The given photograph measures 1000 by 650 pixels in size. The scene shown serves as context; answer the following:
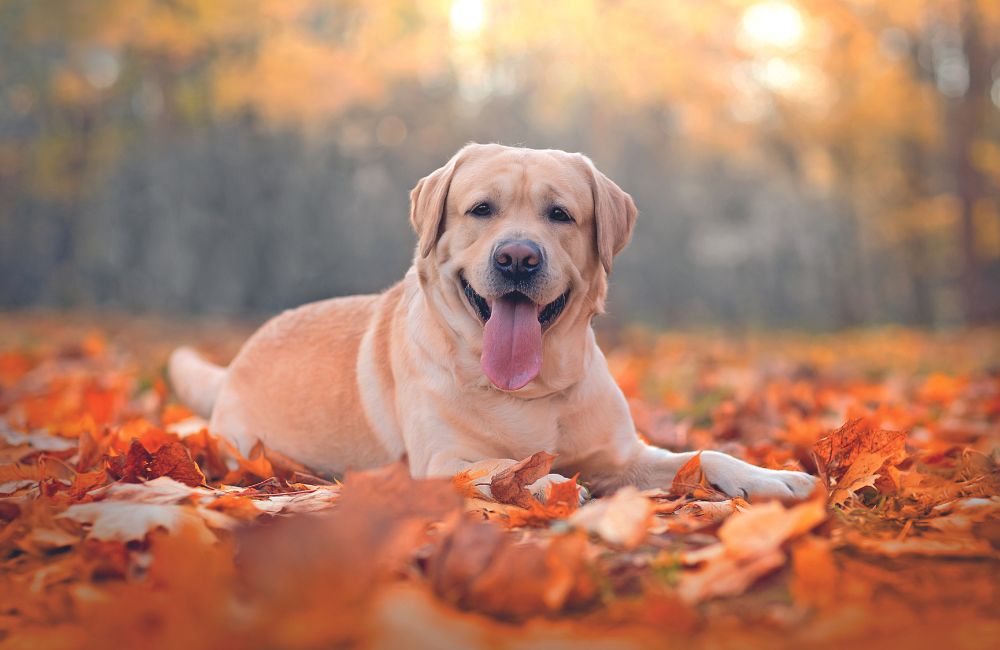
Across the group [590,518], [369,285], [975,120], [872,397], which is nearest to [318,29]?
[369,285]

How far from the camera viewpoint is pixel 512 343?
3080 mm

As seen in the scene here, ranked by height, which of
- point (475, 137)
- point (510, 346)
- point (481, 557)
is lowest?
point (481, 557)

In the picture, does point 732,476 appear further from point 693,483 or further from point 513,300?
Answer: point 513,300

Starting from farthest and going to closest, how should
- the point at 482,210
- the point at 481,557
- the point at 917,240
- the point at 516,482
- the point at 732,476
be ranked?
1. the point at 917,240
2. the point at 482,210
3. the point at 732,476
4. the point at 516,482
5. the point at 481,557

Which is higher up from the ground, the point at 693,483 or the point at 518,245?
the point at 518,245

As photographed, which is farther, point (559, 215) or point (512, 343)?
point (559, 215)

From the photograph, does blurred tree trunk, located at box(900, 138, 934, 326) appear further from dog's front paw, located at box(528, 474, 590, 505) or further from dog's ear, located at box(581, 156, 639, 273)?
dog's front paw, located at box(528, 474, 590, 505)

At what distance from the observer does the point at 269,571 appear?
1531mm

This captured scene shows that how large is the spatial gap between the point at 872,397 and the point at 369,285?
11246 millimetres

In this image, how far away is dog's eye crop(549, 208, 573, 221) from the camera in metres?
3.22

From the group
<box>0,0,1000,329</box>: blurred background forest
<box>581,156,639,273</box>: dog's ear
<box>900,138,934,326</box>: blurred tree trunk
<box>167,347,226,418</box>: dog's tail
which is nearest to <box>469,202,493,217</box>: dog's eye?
<box>581,156,639,273</box>: dog's ear

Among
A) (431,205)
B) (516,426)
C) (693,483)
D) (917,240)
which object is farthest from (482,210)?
(917,240)

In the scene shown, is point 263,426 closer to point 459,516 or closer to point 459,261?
point 459,261

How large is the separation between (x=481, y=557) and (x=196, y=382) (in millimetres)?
3667
